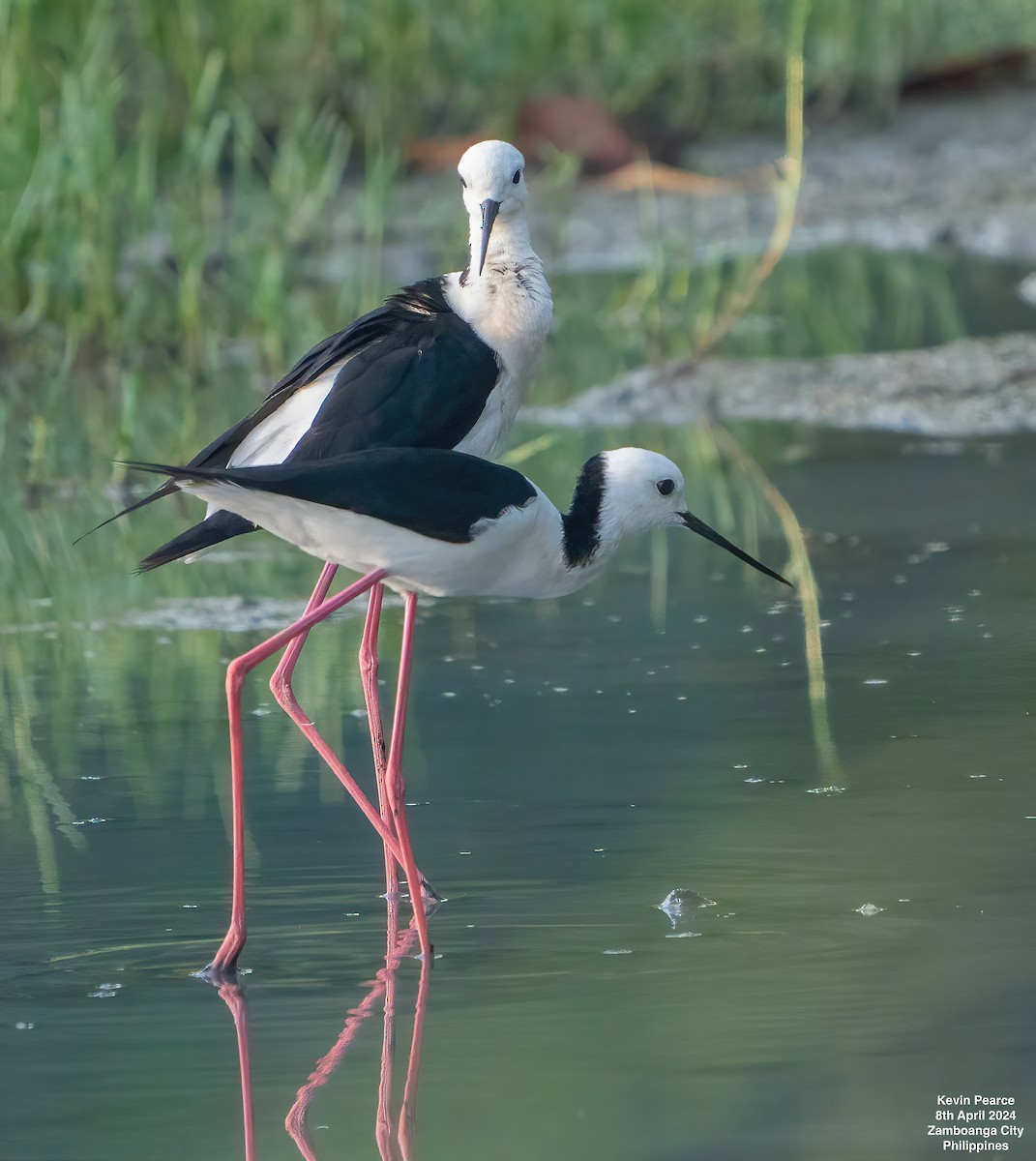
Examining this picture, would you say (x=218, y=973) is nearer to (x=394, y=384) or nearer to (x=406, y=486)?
(x=406, y=486)

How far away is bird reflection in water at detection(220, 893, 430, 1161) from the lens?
2.29 m

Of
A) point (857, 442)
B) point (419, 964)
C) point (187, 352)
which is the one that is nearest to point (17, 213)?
point (187, 352)

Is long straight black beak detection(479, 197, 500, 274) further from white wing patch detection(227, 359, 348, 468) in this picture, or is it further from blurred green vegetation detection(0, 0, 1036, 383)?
blurred green vegetation detection(0, 0, 1036, 383)

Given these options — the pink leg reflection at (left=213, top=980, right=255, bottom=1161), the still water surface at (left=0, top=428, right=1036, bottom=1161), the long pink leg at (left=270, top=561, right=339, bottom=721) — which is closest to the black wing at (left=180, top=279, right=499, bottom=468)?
the long pink leg at (left=270, top=561, right=339, bottom=721)

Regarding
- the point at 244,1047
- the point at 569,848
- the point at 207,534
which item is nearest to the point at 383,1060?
the point at 244,1047

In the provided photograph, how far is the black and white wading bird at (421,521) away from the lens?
2994 millimetres

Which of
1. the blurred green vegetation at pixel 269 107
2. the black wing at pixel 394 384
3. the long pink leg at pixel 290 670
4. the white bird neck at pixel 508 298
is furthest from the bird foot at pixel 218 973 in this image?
the blurred green vegetation at pixel 269 107

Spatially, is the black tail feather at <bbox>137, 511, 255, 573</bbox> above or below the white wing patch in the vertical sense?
below

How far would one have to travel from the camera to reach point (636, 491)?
336 cm

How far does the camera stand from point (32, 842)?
129 inches

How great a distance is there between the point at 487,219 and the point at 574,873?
123 centimetres

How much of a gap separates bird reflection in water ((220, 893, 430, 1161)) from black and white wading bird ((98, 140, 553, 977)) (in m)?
0.39

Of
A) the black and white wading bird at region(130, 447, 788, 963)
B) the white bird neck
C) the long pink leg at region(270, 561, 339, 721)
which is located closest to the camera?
the black and white wading bird at region(130, 447, 788, 963)

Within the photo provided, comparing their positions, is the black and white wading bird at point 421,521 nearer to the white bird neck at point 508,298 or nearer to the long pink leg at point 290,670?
the long pink leg at point 290,670
